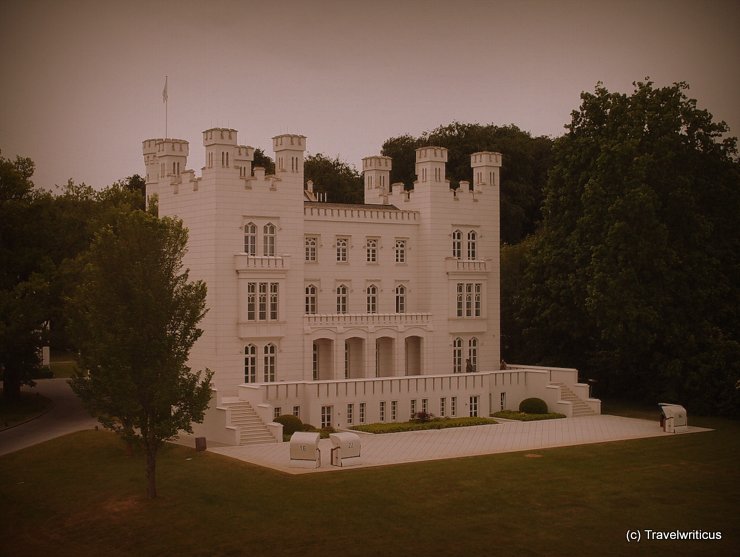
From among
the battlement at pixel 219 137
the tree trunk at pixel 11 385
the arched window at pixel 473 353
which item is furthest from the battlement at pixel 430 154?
the tree trunk at pixel 11 385

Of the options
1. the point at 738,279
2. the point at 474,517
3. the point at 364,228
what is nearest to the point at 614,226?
the point at 738,279

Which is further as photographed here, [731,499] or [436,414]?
[436,414]

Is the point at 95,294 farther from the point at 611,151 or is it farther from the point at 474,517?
the point at 611,151

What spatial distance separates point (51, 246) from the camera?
52719mm

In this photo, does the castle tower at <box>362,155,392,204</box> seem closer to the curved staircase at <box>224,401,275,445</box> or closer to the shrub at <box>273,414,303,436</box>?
the shrub at <box>273,414,303,436</box>

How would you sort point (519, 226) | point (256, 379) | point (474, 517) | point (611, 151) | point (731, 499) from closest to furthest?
point (474, 517) < point (731, 499) < point (256, 379) < point (611, 151) < point (519, 226)

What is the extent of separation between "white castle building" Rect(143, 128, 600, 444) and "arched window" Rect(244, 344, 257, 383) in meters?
0.06

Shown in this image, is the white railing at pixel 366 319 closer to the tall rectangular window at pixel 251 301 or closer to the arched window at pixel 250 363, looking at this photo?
the tall rectangular window at pixel 251 301

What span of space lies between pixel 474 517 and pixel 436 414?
56.0ft

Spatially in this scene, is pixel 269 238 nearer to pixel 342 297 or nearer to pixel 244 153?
pixel 342 297

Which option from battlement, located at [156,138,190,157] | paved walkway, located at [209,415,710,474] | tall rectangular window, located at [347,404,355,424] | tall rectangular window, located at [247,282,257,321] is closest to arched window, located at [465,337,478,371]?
paved walkway, located at [209,415,710,474]

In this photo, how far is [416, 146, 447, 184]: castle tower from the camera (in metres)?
52.7

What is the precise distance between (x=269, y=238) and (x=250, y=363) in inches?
226

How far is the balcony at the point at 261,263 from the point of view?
1800 inches
